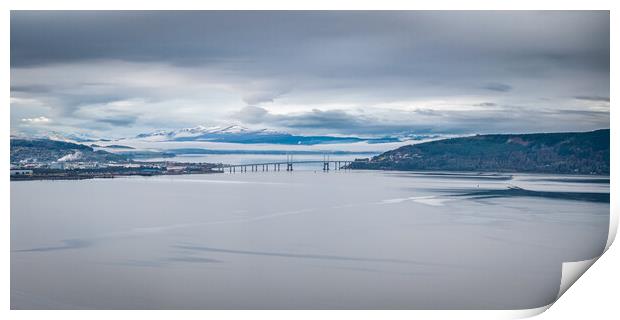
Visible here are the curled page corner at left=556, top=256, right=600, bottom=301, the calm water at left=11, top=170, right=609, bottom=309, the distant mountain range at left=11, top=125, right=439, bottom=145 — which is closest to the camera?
the calm water at left=11, top=170, right=609, bottom=309

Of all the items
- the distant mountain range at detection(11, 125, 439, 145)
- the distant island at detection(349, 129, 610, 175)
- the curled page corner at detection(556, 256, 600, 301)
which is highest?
the distant mountain range at detection(11, 125, 439, 145)

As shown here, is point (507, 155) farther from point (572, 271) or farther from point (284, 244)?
point (284, 244)

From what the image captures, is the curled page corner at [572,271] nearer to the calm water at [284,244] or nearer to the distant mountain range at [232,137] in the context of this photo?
the calm water at [284,244]

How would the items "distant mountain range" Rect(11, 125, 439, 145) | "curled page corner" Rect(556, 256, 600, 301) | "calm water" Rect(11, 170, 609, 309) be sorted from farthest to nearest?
"distant mountain range" Rect(11, 125, 439, 145) → "curled page corner" Rect(556, 256, 600, 301) → "calm water" Rect(11, 170, 609, 309)

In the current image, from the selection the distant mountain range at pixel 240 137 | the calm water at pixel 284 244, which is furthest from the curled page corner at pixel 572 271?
the distant mountain range at pixel 240 137

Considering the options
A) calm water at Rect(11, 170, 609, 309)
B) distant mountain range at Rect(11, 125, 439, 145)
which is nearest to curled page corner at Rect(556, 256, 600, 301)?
calm water at Rect(11, 170, 609, 309)

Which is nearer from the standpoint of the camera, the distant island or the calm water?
the calm water

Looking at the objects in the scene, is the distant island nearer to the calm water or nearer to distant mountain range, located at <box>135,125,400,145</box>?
the calm water
